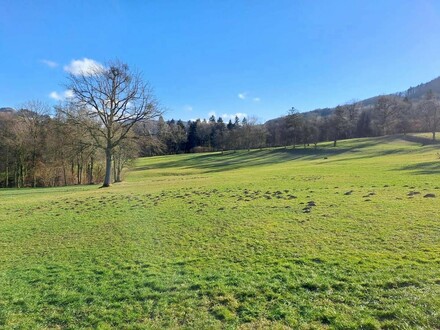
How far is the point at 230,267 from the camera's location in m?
7.18

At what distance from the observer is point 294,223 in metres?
10.8

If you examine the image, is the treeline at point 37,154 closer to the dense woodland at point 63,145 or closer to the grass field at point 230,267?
the dense woodland at point 63,145

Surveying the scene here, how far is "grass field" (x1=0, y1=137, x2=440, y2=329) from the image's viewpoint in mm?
5035

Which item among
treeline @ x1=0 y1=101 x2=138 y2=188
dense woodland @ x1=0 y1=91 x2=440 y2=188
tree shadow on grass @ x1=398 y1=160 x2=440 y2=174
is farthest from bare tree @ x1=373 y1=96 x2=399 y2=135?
treeline @ x1=0 y1=101 x2=138 y2=188

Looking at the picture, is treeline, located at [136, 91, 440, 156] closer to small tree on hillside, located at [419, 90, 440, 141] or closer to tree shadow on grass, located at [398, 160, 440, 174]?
small tree on hillside, located at [419, 90, 440, 141]

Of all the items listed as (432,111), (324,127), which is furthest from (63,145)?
(324,127)

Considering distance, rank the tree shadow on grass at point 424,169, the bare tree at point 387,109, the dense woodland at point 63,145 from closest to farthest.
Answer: the tree shadow on grass at point 424,169 < the dense woodland at point 63,145 < the bare tree at point 387,109

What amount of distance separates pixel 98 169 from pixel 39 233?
3790 cm

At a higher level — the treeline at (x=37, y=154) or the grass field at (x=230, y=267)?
the treeline at (x=37, y=154)

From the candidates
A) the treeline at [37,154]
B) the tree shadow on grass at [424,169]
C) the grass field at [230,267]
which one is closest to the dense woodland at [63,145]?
the treeline at [37,154]

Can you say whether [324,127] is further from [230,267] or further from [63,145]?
[230,267]

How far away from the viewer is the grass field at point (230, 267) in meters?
5.04

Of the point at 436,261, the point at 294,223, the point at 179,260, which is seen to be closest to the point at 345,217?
A: the point at 294,223

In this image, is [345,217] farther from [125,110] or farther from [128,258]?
[125,110]
